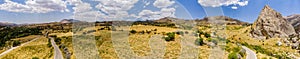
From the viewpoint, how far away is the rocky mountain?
66.2 m

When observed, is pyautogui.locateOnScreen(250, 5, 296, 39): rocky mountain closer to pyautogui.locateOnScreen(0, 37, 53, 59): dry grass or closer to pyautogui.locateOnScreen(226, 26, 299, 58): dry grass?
pyautogui.locateOnScreen(226, 26, 299, 58): dry grass

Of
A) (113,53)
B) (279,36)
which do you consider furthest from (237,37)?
(113,53)

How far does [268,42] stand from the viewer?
202ft

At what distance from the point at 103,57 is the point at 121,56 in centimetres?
256

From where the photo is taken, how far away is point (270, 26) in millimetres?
67688

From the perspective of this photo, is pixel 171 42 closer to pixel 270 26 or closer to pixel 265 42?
pixel 265 42

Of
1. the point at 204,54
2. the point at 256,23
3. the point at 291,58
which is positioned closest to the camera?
the point at 204,54

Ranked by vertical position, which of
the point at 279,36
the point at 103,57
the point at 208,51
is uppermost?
the point at 103,57

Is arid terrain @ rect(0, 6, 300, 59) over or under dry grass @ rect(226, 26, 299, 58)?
over

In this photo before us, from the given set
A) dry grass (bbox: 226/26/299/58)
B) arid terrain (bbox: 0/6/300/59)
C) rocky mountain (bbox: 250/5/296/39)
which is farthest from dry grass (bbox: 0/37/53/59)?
rocky mountain (bbox: 250/5/296/39)

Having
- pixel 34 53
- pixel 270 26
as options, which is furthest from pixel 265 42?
pixel 34 53

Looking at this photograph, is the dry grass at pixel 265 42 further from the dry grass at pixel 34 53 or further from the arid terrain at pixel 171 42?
the dry grass at pixel 34 53

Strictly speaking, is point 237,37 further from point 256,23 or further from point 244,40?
point 256,23

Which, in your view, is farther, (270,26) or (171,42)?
(270,26)
